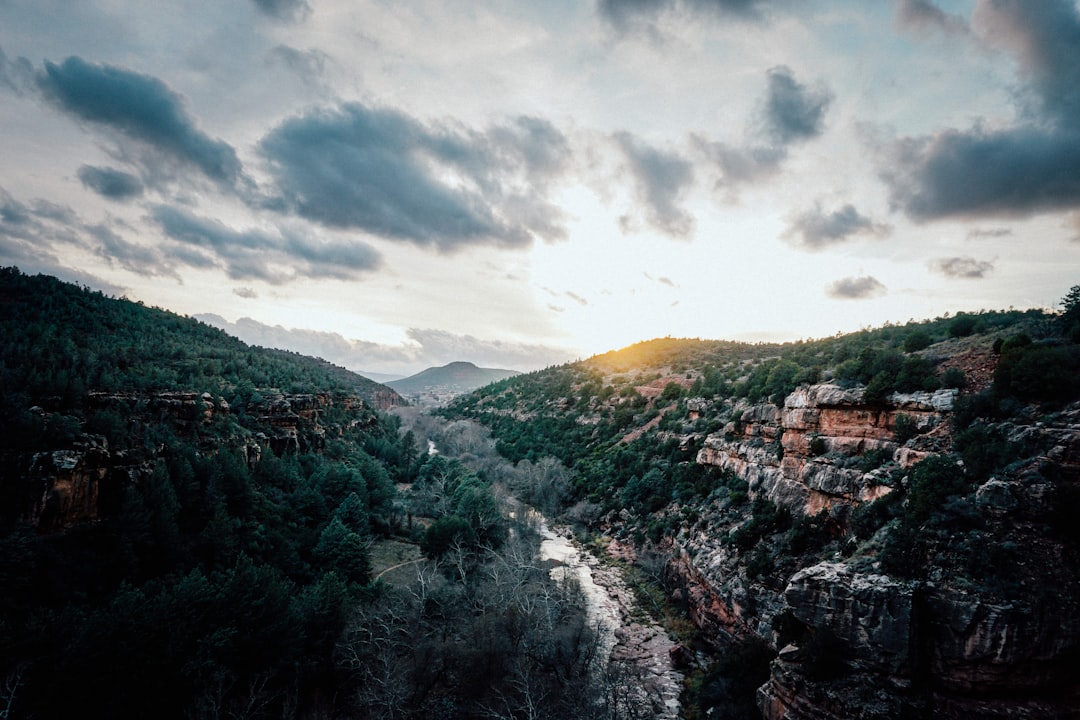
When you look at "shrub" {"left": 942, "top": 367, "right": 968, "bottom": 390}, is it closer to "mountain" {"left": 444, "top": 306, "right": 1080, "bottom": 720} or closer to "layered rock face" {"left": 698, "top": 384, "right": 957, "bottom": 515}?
"mountain" {"left": 444, "top": 306, "right": 1080, "bottom": 720}

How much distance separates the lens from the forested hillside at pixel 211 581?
50.1ft

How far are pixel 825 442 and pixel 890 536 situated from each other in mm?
10081

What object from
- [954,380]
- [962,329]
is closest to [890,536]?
[954,380]

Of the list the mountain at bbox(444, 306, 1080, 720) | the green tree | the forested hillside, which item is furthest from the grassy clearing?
the mountain at bbox(444, 306, 1080, 720)

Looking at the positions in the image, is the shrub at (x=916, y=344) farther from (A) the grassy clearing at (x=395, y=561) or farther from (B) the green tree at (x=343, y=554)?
(B) the green tree at (x=343, y=554)

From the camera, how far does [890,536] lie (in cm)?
1625

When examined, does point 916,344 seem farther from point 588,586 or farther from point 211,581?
point 211,581

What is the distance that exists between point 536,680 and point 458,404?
10512 cm

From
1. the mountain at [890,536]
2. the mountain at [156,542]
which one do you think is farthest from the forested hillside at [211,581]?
the mountain at [890,536]

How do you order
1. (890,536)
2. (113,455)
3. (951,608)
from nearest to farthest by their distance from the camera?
(951,608), (890,536), (113,455)

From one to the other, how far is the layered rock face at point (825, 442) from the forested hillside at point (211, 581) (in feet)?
49.9

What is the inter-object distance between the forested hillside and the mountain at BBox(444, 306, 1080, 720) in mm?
8968

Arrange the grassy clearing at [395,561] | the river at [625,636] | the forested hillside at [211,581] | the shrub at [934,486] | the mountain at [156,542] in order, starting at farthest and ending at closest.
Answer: the grassy clearing at [395,561], the river at [625,636], the shrub at [934,486], the forested hillside at [211,581], the mountain at [156,542]

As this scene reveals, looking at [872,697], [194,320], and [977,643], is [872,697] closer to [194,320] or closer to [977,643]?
[977,643]
